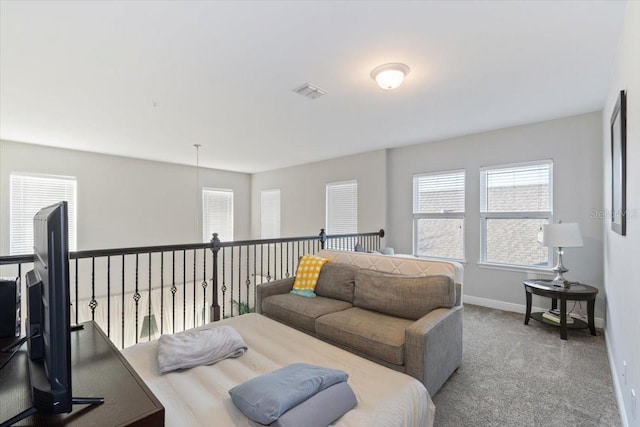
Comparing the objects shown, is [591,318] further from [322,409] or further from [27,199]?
[27,199]

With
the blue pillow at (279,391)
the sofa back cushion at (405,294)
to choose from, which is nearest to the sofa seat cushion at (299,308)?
the sofa back cushion at (405,294)

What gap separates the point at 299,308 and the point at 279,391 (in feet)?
5.12

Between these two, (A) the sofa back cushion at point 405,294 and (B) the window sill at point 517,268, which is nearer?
(A) the sofa back cushion at point 405,294

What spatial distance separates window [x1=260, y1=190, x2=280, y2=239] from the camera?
7.49 metres

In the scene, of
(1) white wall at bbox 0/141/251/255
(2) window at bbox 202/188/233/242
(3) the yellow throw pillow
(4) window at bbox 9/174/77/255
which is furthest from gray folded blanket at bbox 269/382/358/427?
(2) window at bbox 202/188/233/242

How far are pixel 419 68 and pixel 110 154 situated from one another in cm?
566

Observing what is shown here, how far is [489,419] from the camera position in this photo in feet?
6.36

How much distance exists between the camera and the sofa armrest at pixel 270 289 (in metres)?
3.14

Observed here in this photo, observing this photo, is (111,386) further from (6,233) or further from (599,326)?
(6,233)

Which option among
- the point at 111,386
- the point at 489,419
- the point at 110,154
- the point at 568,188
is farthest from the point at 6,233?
the point at 568,188

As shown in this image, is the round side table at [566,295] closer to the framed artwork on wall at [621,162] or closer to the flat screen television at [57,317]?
the framed artwork on wall at [621,162]

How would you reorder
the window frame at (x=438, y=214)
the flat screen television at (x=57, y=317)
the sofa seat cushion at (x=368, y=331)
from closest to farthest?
the flat screen television at (x=57, y=317) < the sofa seat cushion at (x=368, y=331) < the window frame at (x=438, y=214)

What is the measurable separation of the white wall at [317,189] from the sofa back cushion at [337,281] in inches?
95.9

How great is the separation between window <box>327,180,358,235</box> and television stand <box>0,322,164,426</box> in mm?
4948
